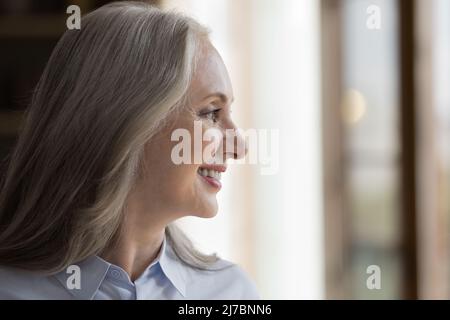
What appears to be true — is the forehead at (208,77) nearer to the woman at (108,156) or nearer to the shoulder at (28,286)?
the woman at (108,156)

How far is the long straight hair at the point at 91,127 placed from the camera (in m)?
0.73

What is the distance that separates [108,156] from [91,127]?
38mm

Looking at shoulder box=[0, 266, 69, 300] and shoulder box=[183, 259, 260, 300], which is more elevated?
shoulder box=[0, 266, 69, 300]

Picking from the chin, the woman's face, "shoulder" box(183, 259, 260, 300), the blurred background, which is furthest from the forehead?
the blurred background

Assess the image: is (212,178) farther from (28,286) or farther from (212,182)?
(28,286)

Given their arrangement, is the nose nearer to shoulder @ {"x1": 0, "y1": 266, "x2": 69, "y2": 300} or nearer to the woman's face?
the woman's face

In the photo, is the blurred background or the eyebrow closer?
the eyebrow

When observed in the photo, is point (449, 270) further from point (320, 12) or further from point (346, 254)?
point (320, 12)

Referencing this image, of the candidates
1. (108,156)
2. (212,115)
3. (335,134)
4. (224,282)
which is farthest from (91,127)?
(335,134)

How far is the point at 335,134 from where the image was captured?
229 centimetres

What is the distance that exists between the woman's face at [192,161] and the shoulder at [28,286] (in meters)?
A: 0.15

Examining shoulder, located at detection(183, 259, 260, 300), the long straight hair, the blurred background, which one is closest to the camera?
the long straight hair

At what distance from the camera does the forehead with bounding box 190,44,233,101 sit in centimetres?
76
